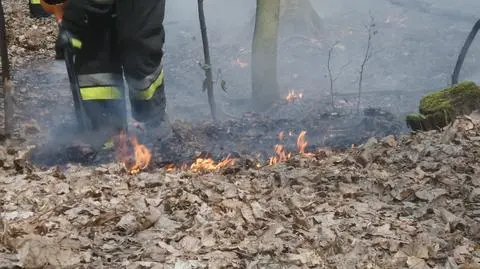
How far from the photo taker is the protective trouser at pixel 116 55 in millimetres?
5688

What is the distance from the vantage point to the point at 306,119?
7.98 metres

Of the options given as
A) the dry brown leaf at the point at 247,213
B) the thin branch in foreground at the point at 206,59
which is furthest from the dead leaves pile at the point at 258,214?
the thin branch in foreground at the point at 206,59

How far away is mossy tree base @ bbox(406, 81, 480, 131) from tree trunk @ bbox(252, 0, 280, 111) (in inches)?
153

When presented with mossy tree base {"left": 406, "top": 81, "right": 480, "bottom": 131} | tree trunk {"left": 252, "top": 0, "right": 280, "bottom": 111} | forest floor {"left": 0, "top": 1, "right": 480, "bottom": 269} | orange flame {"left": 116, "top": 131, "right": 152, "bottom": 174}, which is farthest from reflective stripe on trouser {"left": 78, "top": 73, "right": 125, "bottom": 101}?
tree trunk {"left": 252, "top": 0, "right": 280, "bottom": 111}

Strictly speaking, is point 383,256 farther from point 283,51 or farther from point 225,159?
point 283,51

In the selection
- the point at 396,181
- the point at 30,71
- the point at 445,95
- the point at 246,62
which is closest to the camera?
the point at 396,181

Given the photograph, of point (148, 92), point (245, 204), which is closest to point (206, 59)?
point (148, 92)

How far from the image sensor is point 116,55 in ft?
19.8

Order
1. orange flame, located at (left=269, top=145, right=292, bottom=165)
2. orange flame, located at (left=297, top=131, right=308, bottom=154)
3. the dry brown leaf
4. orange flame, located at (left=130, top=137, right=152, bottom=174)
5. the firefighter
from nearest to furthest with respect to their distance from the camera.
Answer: the dry brown leaf → the firefighter → orange flame, located at (left=130, top=137, right=152, bottom=174) → orange flame, located at (left=269, top=145, right=292, bottom=165) → orange flame, located at (left=297, top=131, right=308, bottom=154)

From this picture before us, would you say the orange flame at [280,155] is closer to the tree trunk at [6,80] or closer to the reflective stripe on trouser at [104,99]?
the reflective stripe on trouser at [104,99]

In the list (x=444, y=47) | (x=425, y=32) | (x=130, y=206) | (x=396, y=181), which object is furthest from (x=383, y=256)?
(x=425, y=32)

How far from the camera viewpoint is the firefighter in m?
5.68

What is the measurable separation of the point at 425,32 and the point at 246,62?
17.2 ft

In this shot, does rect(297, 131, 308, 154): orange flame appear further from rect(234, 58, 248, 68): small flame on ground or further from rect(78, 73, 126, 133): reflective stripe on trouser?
rect(234, 58, 248, 68): small flame on ground
